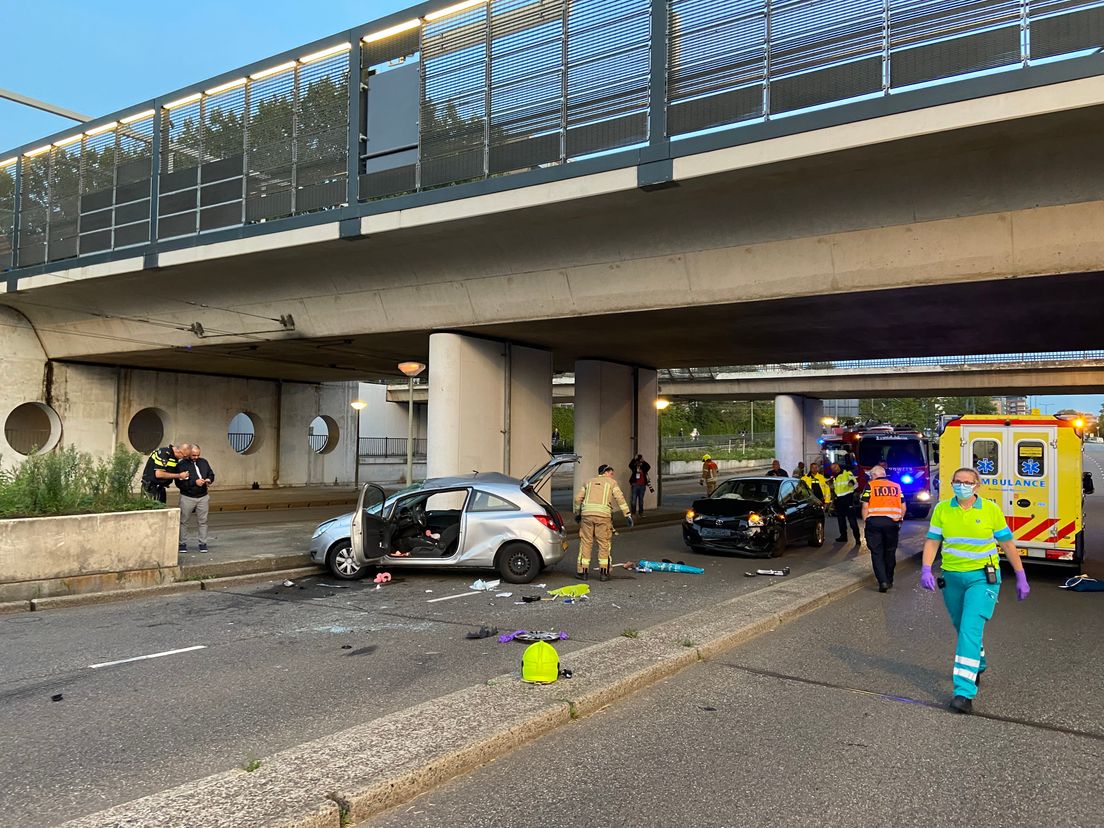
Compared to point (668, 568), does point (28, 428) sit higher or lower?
higher

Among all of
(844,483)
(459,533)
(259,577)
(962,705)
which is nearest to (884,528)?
(844,483)

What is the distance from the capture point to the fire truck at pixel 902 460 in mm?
22531

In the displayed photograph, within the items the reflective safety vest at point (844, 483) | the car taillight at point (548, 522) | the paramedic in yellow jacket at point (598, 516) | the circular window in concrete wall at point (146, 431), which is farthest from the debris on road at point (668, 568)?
the circular window in concrete wall at point (146, 431)

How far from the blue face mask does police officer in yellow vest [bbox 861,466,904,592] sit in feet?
15.9

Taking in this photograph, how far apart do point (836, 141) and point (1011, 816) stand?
8.71 meters

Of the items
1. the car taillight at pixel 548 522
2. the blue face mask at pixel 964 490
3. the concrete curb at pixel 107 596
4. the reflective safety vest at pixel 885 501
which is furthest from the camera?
the car taillight at pixel 548 522

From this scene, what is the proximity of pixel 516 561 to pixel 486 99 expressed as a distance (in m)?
8.60

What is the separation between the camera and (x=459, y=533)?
35.8ft

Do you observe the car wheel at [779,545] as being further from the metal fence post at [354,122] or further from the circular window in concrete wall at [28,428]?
the circular window in concrete wall at [28,428]

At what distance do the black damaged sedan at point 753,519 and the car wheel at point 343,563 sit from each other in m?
6.16

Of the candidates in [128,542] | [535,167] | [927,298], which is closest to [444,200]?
[535,167]

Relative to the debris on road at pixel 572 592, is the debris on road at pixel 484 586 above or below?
below

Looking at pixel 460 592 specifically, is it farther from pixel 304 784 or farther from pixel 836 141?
pixel 836 141

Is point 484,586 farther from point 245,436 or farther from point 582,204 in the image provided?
point 245,436
